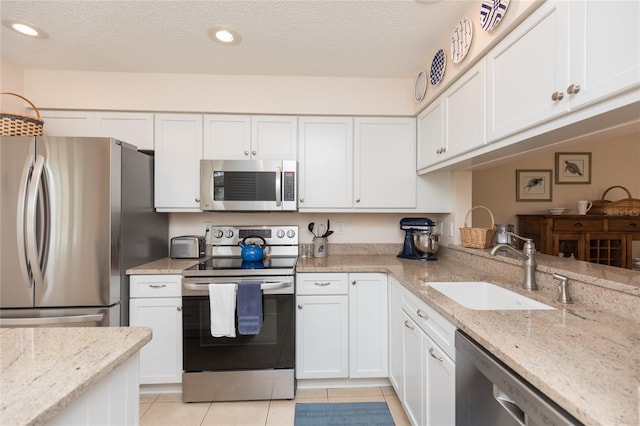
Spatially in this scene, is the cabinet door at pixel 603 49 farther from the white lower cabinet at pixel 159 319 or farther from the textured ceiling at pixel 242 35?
the white lower cabinet at pixel 159 319

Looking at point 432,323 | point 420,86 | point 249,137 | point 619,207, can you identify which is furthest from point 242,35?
point 619,207

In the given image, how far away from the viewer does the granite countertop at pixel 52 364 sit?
1.74 ft

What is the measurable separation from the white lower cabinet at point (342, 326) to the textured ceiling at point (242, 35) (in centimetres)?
159

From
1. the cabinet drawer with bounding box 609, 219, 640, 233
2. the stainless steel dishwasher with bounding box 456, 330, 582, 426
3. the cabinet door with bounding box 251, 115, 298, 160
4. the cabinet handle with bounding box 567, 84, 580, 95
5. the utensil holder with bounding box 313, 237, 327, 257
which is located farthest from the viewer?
the cabinet drawer with bounding box 609, 219, 640, 233

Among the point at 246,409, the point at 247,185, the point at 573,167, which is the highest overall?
the point at 573,167

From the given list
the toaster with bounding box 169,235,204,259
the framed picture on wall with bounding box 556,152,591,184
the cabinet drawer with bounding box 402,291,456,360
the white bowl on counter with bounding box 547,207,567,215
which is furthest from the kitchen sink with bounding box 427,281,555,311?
the framed picture on wall with bounding box 556,152,591,184

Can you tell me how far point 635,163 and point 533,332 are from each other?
3.69 meters

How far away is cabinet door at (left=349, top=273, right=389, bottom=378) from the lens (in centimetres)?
208

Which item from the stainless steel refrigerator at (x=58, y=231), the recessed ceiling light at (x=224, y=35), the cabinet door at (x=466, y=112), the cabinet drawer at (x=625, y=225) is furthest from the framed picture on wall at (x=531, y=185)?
the stainless steel refrigerator at (x=58, y=231)

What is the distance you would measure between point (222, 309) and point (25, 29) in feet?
6.96

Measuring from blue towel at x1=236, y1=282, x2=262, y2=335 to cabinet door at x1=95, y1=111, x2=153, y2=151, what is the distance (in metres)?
1.42

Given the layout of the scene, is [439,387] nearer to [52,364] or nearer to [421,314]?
[421,314]

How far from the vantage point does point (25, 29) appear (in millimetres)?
1774

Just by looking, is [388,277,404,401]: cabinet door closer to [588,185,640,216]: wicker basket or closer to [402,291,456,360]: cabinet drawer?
[402,291,456,360]: cabinet drawer
